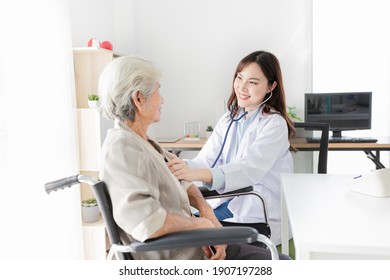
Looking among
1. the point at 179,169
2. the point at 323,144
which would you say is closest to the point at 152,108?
the point at 179,169

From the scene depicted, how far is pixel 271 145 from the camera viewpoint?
1562 mm

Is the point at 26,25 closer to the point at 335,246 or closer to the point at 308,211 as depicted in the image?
the point at 308,211

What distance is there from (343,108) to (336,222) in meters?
2.55

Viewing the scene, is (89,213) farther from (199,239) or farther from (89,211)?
(199,239)

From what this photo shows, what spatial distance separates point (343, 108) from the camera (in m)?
3.23

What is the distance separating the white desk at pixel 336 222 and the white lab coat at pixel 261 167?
22cm

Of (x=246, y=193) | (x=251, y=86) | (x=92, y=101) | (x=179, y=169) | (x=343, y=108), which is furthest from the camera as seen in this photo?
(x=343, y=108)

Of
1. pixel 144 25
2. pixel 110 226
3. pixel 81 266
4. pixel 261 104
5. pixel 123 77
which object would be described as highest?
pixel 144 25

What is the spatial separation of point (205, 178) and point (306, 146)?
1500 millimetres

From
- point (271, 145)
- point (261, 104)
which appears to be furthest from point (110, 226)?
point (261, 104)

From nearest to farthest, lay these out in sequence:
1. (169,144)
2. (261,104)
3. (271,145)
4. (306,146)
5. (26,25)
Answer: (271,145) < (261,104) < (26,25) < (306,146) < (169,144)

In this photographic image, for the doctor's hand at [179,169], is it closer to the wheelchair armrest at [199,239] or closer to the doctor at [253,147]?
the doctor at [253,147]

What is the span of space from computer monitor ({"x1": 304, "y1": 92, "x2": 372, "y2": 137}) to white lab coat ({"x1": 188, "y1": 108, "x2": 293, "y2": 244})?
1727mm

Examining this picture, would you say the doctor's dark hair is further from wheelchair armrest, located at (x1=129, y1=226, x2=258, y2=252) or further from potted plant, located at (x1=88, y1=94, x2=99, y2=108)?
potted plant, located at (x1=88, y1=94, x2=99, y2=108)
